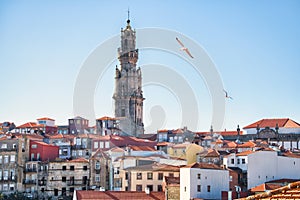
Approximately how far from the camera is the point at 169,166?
2338 inches

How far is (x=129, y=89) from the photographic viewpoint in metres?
106

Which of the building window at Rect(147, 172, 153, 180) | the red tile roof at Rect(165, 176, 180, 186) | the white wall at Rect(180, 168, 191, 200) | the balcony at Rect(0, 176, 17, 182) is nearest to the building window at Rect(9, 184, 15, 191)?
the balcony at Rect(0, 176, 17, 182)

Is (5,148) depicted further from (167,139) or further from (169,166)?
(167,139)

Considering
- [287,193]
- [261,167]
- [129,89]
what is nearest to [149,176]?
[261,167]

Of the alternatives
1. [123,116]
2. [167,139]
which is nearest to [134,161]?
[167,139]

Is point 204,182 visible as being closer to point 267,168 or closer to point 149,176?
point 149,176

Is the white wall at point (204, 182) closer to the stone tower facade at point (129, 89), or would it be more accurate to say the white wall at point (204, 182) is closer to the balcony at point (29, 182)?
the balcony at point (29, 182)

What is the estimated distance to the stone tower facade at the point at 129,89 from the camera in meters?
102

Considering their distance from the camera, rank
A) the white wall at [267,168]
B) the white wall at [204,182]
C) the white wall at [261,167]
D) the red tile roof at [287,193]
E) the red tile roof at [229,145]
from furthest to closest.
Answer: the red tile roof at [229,145]
the white wall at [267,168]
the white wall at [261,167]
the white wall at [204,182]
the red tile roof at [287,193]

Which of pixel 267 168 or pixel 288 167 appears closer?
pixel 267 168

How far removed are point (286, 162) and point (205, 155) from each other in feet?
32.8

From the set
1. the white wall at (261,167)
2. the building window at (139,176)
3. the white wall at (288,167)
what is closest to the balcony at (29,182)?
the building window at (139,176)

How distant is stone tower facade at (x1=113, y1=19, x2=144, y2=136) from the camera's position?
102 metres

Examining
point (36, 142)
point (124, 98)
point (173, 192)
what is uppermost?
point (124, 98)
